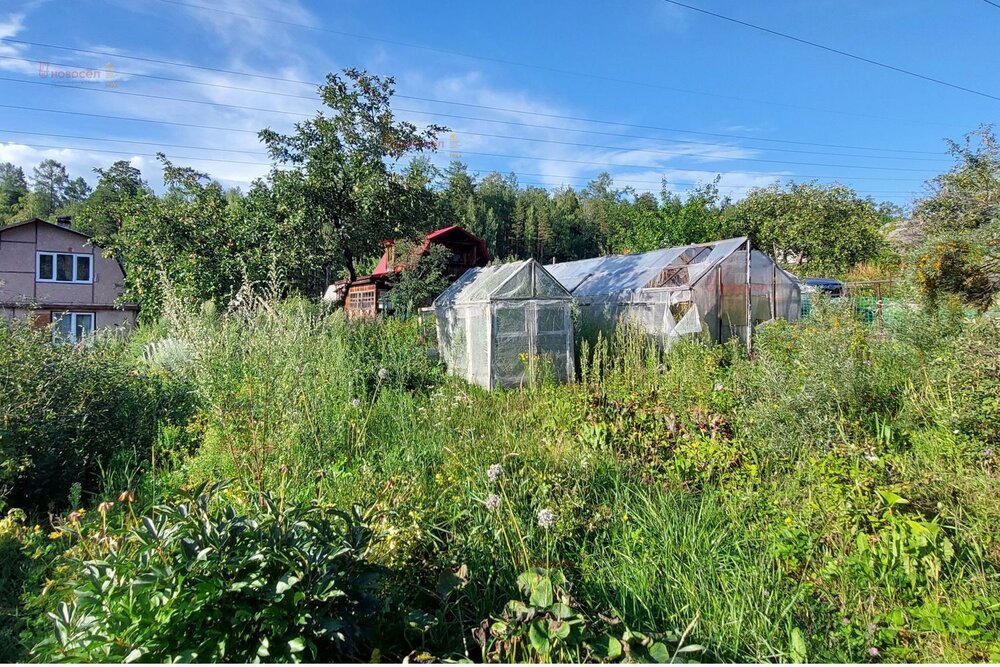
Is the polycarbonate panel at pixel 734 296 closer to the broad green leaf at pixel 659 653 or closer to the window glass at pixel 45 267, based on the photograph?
the broad green leaf at pixel 659 653

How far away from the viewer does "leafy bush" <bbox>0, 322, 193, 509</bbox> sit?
3674 millimetres

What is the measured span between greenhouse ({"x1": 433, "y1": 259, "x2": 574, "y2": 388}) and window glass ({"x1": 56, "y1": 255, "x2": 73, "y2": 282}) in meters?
20.7

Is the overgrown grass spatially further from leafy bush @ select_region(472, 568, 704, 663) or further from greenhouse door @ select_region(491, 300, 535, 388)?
greenhouse door @ select_region(491, 300, 535, 388)

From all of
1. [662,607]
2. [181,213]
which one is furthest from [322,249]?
[662,607]

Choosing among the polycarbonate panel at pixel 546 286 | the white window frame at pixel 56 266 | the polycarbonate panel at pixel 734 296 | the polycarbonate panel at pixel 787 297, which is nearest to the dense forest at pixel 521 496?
the polycarbonate panel at pixel 546 286

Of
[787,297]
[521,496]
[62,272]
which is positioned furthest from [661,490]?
[62,272]

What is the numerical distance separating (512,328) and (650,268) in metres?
6.09

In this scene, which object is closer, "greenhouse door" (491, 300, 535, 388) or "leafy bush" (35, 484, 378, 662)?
"leafy bush" (35, 484, 378, 662)

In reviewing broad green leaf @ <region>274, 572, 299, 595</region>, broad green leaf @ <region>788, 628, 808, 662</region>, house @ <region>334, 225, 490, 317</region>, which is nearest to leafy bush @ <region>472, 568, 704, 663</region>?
broad green leaf @ <region>788, 628, 808, 662</region>

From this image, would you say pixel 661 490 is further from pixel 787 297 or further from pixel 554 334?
pixel 787 297

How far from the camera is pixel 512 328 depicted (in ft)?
27.1

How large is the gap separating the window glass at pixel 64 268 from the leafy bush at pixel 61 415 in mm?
21053

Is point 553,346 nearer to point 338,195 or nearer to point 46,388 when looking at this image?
point 338,195

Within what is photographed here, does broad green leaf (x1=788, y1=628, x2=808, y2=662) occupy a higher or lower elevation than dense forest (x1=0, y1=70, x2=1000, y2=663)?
lower
